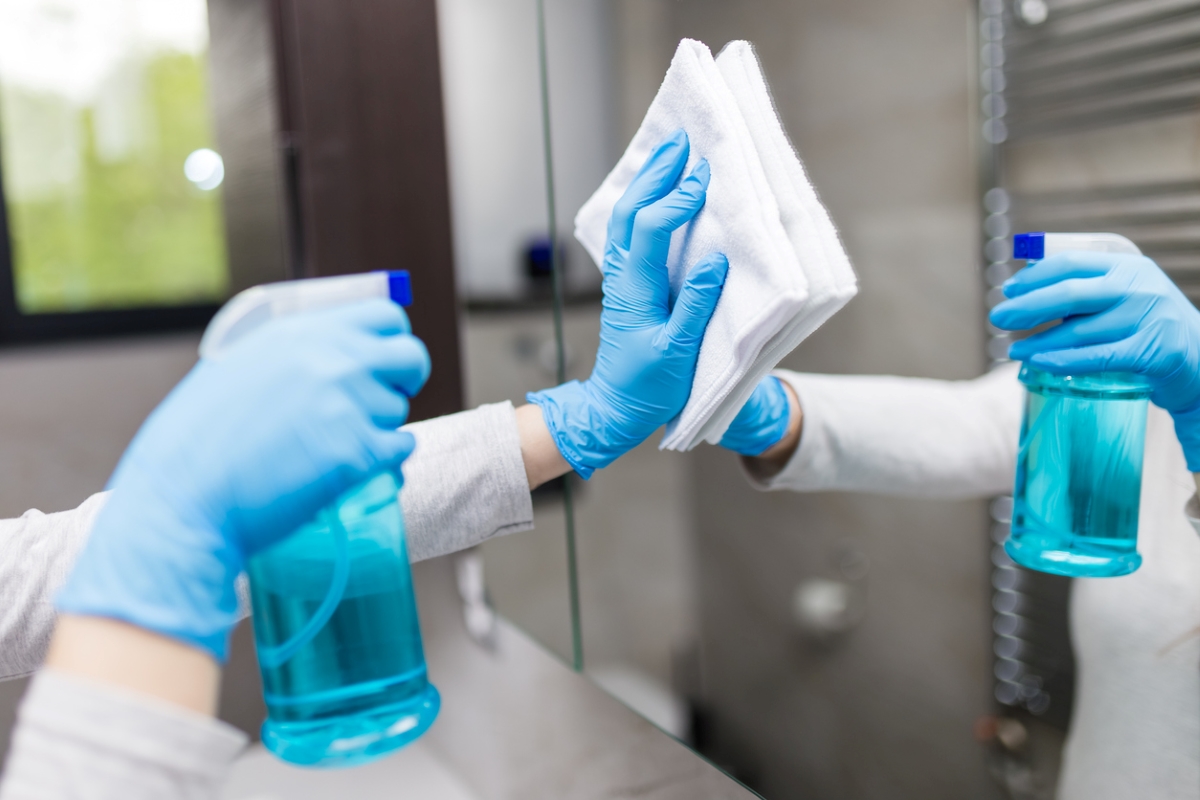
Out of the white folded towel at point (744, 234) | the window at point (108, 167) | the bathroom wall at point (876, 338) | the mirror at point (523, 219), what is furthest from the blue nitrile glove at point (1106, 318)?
the window at point (108, 167)

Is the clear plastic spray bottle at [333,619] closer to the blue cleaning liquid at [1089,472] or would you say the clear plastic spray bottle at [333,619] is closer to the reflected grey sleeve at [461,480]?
the reflected grey sleeve at [461,480]

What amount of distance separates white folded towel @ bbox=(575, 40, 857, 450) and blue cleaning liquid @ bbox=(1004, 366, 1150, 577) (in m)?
0.17

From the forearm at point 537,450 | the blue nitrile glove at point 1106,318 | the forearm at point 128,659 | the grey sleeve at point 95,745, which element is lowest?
the grey sleeve at point 95,745

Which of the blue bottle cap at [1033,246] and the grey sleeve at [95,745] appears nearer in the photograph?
the grey sleeve at [95,745]

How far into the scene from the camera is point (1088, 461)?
0.50m

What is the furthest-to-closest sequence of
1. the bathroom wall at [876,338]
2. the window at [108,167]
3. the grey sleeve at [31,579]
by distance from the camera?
the window at [108,167], the bathroom wall at [876,338], the grey sleeve at [31,579]

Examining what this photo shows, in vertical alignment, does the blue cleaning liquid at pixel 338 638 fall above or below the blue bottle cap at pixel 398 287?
below

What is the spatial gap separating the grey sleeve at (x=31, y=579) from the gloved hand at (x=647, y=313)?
1.40 feet

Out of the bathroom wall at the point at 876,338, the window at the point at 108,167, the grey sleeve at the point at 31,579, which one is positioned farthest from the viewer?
the window at the point at 108,167

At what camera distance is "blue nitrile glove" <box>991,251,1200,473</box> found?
1.59 feet

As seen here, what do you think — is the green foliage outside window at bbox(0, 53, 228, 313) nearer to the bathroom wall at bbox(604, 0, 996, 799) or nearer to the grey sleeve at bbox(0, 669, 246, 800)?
the bathroom wall at bbox(604, 0, 996, 799)

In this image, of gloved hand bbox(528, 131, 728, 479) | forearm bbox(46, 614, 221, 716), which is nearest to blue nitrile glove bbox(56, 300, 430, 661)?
forearm bbox(46, 614, 221, 716)

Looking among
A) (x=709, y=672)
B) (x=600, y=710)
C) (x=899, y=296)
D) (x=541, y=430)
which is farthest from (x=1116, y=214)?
(x=600, y=710)

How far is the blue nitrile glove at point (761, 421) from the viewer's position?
0.71 m
